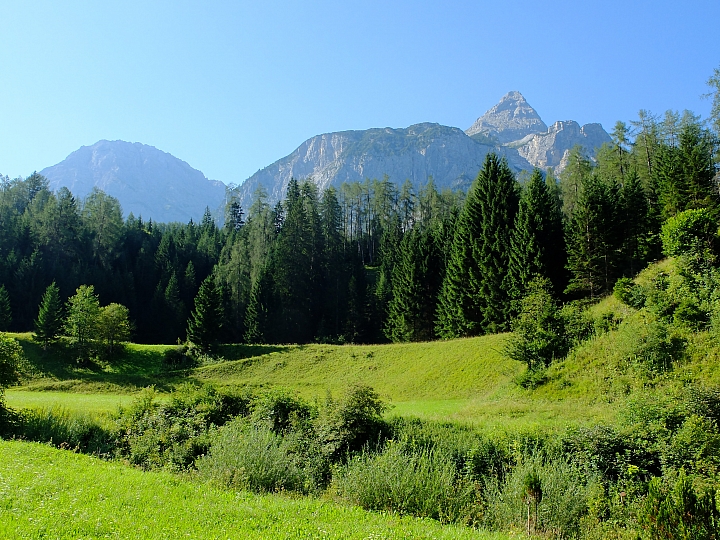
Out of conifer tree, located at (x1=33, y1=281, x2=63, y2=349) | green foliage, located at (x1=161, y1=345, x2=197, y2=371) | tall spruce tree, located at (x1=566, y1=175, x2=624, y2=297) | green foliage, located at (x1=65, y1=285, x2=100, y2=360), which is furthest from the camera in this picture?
conifer tree, located at (x1=33, y1=281, x2=63, y2=349)

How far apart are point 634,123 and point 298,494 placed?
65557 mm

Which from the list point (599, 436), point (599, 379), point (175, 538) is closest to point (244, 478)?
point (175, 538)

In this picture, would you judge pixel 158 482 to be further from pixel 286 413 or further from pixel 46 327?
pixel 46 327

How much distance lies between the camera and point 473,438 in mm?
14172

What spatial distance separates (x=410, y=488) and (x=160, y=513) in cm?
564

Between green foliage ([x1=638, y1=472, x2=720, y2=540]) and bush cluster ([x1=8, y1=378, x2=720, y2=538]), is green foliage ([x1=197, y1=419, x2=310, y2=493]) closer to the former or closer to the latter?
bush cluster ([x1=8, y1=378, x2=720, y2=538])

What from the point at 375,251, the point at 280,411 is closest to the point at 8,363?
→ the point at 280,411

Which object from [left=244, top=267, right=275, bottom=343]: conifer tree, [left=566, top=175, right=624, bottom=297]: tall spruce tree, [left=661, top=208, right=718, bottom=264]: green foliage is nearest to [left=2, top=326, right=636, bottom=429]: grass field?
[left=566, top=175, right=624, bottom=297]: tall spruce tree

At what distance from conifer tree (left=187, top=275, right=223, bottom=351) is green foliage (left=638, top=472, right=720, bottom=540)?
1803 inches

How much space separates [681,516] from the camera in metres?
7.48

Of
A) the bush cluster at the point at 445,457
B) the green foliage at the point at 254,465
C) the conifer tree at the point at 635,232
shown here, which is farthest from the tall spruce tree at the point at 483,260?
the green foliage at the point at 254,465

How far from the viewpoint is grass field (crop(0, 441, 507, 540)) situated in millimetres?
7188

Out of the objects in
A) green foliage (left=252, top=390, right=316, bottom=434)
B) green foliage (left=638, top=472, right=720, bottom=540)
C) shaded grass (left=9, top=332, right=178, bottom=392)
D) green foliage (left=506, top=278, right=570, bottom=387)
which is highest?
green foliage (left=506, top=278, right=570, bottom=387)

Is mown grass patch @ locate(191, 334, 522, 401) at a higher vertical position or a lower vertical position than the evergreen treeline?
lower
